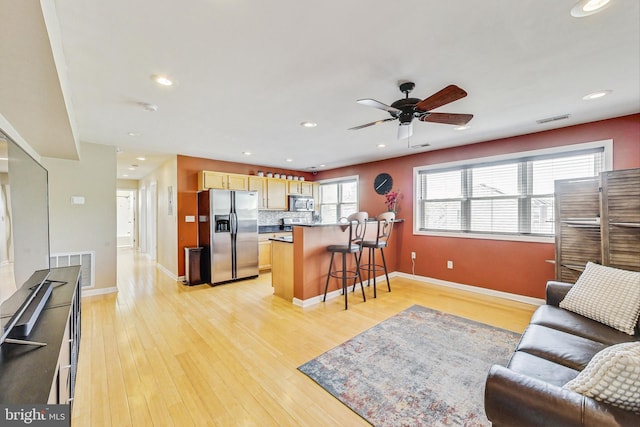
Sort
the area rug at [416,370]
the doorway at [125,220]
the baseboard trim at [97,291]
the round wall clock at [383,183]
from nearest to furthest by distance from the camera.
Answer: the area rug at [416,370], the baseboard trim at [97,291], the round wall clock at [383,183], the doorway at [125,220]

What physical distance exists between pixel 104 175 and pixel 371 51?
4.46 metres

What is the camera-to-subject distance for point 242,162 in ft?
19.0

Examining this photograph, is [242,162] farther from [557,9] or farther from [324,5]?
[557,9]

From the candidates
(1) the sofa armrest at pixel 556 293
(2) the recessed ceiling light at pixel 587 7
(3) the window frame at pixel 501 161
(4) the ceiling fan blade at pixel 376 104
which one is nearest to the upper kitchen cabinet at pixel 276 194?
(3) the window frame at pixel 501 161

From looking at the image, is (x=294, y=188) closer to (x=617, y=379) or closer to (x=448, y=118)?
(x=448, y=118)

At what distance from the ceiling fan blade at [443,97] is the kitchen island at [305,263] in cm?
203

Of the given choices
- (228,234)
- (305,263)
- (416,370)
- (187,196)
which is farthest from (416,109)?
(187,196)

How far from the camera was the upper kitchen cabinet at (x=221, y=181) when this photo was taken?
5.06 m

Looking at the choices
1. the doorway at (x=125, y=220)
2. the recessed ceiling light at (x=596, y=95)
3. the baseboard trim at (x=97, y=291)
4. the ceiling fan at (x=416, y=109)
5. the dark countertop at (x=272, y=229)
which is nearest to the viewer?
the ceiling fan at (x=416, y=109)

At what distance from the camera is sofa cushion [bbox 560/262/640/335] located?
185cm

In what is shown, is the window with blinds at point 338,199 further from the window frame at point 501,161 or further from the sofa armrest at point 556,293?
the sofa armrest at point 556,293

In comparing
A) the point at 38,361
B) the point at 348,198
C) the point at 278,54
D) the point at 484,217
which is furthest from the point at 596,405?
the point at 348,198

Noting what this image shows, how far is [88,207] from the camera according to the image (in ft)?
13.4

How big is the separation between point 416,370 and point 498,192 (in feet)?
10.5
